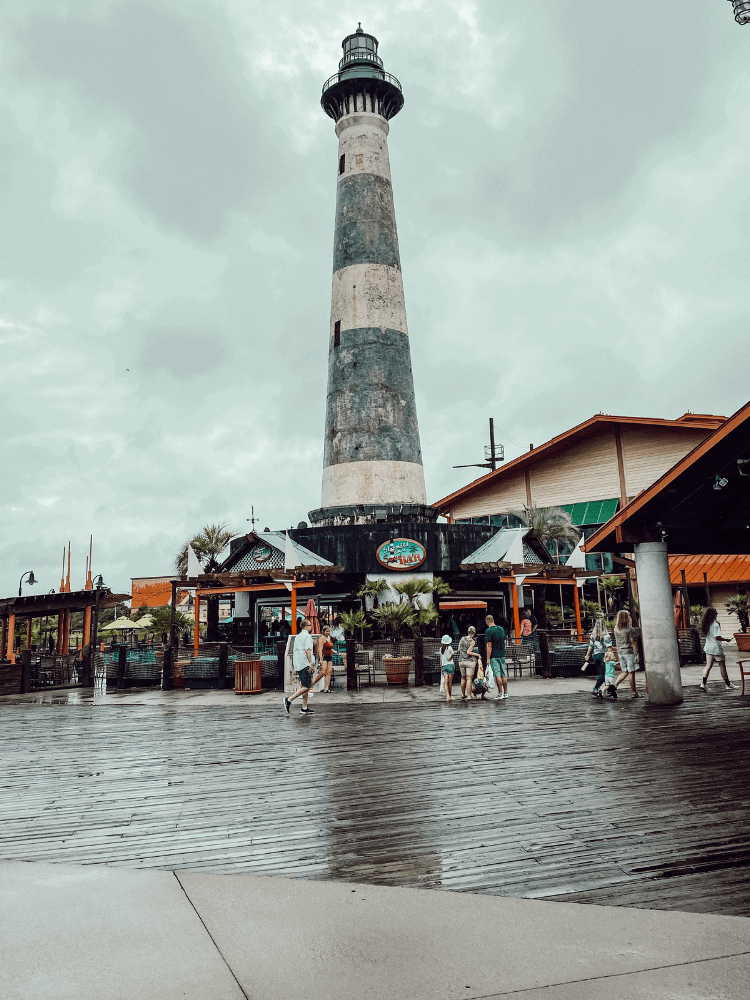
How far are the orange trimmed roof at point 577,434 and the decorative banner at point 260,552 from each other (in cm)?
1582

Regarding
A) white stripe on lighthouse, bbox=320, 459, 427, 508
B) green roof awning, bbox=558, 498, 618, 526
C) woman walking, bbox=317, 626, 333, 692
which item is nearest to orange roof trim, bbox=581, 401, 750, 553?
woman walking, bbox=317, 626, 333, 692

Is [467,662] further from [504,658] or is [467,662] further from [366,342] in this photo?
[366,342]

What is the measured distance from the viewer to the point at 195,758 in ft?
28.9

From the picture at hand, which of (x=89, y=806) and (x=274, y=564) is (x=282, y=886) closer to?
(x=89, y=806)

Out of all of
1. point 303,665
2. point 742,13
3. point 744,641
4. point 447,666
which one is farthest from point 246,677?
point 742,13

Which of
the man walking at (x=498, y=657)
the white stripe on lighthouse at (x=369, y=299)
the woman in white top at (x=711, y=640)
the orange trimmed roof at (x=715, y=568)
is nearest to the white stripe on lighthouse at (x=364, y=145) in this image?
the white stripe on lighthouse at (x=369, y=299)

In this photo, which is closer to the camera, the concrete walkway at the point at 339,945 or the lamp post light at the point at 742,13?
the concrete walkway at the point at 339,945

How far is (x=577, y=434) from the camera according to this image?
34.9 metres

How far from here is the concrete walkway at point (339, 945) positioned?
3.01 metres

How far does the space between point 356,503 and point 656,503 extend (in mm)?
15905

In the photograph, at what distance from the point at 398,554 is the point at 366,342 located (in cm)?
830

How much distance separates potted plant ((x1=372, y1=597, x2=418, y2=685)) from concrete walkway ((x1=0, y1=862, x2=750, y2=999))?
13472mm

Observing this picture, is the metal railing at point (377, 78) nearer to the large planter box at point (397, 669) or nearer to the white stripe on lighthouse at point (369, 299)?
the white stripe on lighthouse at point (369, 299)

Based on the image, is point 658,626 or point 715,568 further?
point 715,568
